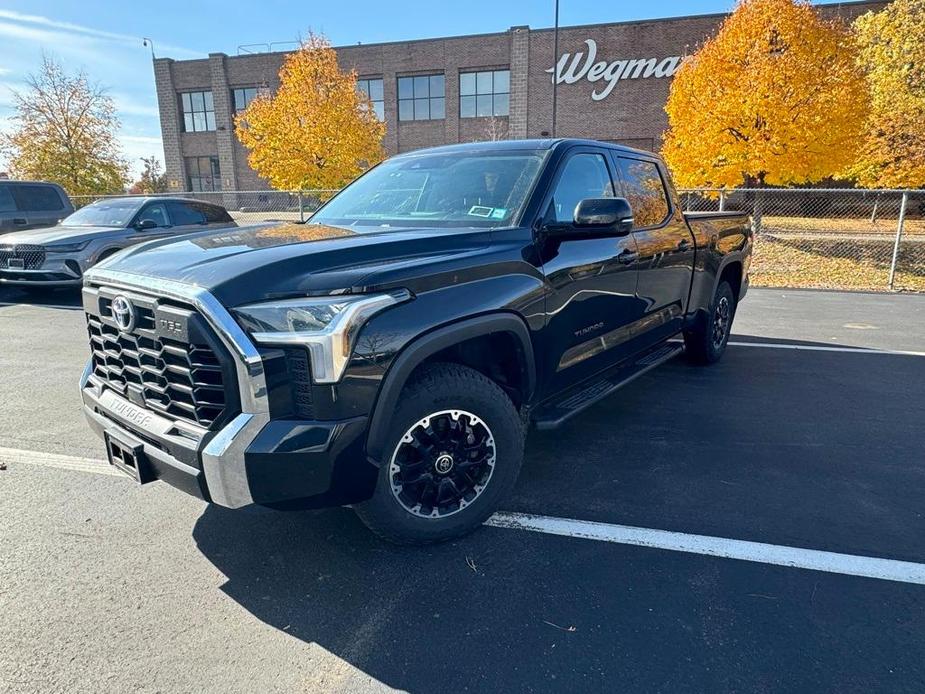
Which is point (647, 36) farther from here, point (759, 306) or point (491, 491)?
point (491, 491)

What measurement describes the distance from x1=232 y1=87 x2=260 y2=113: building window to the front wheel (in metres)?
40.1

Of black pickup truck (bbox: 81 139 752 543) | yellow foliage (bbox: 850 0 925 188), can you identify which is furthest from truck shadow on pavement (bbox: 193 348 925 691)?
yellow foliage (bbox: 850 0 925 188)

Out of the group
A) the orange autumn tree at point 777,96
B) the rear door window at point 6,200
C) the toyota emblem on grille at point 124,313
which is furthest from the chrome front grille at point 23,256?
the orange autumn tree at point 777,96

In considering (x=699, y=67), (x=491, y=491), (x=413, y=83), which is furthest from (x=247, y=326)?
(x=413, y=83)

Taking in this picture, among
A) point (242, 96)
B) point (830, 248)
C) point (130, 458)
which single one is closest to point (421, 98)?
point (242, 96)

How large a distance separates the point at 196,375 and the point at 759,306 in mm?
9529

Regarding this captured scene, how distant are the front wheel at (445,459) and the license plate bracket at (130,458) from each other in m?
0.89

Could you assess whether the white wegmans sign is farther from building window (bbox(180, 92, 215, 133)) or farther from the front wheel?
the front wheel

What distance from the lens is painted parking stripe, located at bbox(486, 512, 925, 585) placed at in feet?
8.46

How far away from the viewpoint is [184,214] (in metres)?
10.4

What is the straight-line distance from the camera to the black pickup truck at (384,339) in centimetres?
213

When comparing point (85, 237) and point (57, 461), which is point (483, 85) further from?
point (57, 461)

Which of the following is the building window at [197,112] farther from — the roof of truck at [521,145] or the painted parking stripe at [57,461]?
the roof of truck at [521,145]

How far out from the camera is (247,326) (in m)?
2.11
